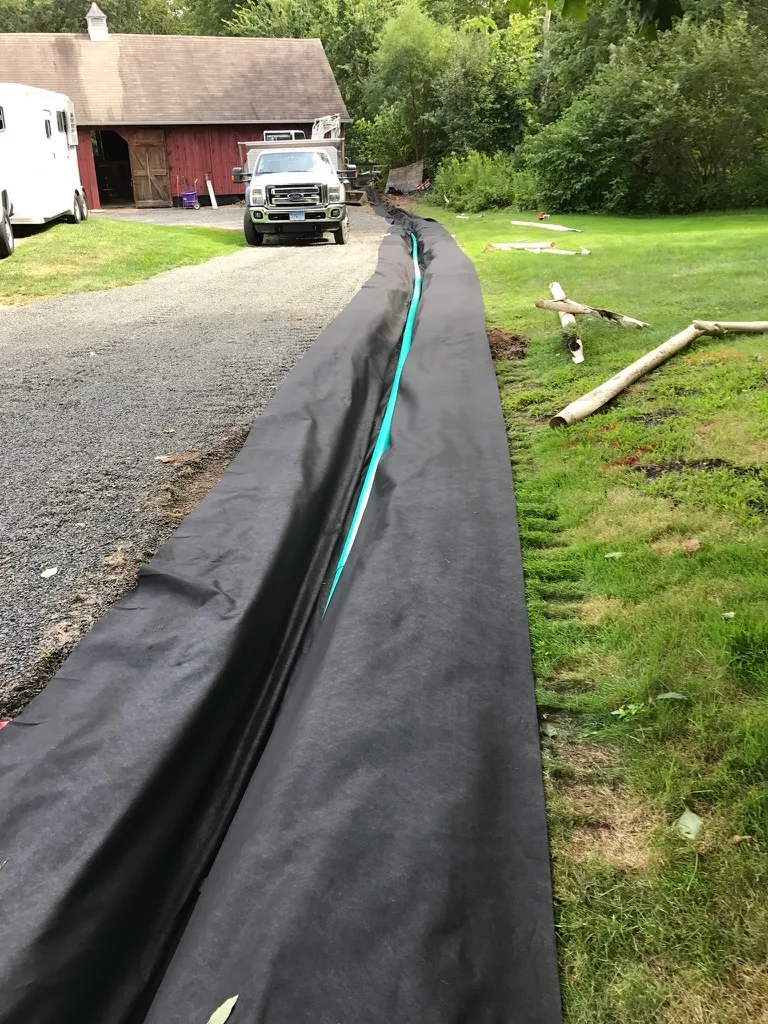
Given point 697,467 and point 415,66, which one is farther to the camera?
point 415,66

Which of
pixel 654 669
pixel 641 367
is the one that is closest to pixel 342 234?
pixel 641 367

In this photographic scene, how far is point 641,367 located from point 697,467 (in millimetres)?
1628

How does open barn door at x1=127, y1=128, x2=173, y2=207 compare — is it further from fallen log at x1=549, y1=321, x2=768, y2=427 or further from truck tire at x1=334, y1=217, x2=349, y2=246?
fallen log at x1=549, y1=321, x2=768, y2=427

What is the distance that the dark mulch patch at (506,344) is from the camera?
654 cm

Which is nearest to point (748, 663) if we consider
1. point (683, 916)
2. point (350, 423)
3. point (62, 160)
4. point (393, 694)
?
point (683, 916)

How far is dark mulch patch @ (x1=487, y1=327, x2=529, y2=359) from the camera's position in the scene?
6.54 metres

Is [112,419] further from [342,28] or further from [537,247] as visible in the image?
[342,28]

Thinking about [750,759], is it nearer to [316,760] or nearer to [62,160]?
[316,760]

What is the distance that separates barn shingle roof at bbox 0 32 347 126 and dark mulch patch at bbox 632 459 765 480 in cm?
2580

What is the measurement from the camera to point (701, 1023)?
1512 mm

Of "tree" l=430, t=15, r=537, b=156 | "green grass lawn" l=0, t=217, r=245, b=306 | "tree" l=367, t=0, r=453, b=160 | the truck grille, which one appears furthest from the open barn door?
the truck grille

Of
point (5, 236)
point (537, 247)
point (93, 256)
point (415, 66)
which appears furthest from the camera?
point (415, 66)

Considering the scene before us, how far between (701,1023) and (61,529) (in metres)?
3.15

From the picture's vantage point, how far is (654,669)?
8.21 feet
